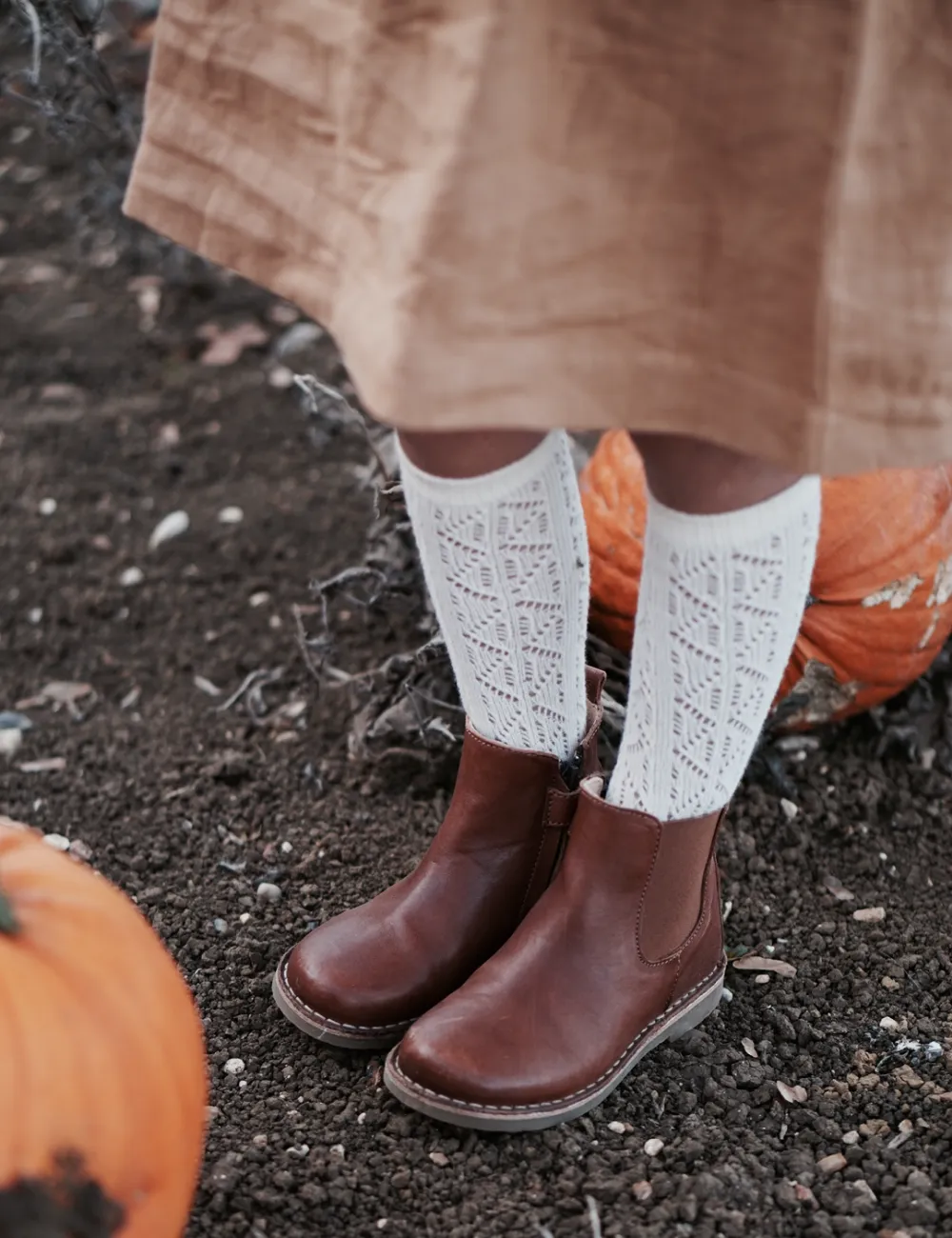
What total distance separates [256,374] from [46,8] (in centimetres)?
86

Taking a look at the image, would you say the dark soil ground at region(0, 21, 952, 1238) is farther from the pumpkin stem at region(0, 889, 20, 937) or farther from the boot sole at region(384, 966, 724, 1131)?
the pumpkin stem at region(0, 889, 20, 937)

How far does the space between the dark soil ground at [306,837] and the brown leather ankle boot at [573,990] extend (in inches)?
2.2

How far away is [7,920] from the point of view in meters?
1.08

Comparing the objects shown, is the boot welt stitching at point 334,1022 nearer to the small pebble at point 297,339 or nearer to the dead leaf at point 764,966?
the dead leaf at point 764,966

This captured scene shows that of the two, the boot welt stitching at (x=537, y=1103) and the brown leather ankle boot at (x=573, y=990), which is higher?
the brown leather ankle boot at (x=573, y=990)

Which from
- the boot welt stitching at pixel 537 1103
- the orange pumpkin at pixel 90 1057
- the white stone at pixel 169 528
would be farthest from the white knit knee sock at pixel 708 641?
the white stone at pixel 169 528

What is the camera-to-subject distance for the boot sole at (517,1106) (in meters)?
1.38

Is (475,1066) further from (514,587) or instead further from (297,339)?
(297,339)

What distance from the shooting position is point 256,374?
3211 mm

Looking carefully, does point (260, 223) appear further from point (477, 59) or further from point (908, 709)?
point (908, 709)

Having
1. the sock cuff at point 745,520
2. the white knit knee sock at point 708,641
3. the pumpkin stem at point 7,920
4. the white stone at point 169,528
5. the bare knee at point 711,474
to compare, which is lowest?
the white stone at point 169,528

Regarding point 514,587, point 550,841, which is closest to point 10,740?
point 550,841

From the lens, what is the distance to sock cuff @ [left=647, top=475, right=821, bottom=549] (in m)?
1.21

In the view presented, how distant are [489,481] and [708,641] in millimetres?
240
